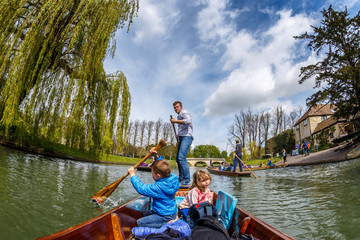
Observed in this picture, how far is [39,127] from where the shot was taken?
287 inches

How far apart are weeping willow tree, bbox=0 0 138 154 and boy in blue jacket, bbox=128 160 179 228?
237 inches

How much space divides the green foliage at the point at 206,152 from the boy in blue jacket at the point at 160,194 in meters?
58.2

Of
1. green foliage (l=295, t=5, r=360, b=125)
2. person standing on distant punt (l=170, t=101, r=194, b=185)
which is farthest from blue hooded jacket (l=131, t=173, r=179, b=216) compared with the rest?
green foliage (l=295, t=5, r=360, b=125)

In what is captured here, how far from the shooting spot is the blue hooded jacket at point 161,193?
6.36 feet

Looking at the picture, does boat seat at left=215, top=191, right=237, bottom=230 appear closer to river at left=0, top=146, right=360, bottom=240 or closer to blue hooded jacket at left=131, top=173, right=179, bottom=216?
blue hooded jacket at left=131, top=173, right=179, bottom=216

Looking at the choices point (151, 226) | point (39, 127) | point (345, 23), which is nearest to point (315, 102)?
point (345, 23)

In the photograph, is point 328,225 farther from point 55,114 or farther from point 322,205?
point 55,114

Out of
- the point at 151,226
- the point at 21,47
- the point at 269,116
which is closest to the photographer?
the point at 151,226

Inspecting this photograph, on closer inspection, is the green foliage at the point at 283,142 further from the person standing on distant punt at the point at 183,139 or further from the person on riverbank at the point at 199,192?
the person on riverbank at the point at 199,192

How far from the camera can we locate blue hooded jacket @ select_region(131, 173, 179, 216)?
6.36 feet

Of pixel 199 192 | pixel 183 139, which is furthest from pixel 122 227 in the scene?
pixel 183 139

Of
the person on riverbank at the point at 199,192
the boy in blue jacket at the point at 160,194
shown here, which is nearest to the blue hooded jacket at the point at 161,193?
the boy in blue jacket at the point at 160,194

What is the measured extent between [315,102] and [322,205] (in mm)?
10915

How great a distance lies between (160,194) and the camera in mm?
1951
